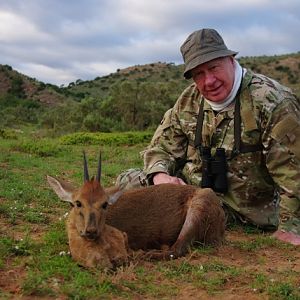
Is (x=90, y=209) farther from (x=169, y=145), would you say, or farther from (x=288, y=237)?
(x=169, y=145)

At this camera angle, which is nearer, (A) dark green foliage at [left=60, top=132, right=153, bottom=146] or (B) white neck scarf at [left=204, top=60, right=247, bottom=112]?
(B) white neck scarf at [left=204, top=60, right=247, bottom=112]

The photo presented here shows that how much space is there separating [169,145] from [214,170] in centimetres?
87

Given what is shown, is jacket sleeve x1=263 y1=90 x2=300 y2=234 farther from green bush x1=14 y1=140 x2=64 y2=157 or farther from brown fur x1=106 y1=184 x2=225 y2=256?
green bush x1=14 y1=140 x2=64 y2=157

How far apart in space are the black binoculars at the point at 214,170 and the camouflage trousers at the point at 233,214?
261 millimetres

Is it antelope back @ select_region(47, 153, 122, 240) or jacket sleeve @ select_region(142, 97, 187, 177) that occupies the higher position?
jacket sleeve @ select_region(142, 97, 187, 177)

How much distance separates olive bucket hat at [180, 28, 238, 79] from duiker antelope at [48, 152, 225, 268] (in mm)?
1476

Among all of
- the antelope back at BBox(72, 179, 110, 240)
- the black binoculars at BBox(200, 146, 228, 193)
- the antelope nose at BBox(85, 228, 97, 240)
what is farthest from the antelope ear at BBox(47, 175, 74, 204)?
the black binoculars at BBox(200, 146, 228, 193)

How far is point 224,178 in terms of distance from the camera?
7297 millimetres

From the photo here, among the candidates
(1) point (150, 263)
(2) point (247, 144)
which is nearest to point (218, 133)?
(2) point (247, 144)

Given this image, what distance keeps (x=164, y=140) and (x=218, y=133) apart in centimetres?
90

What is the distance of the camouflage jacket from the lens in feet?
22.1

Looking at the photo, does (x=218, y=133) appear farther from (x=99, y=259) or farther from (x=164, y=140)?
(x=99, y=259)

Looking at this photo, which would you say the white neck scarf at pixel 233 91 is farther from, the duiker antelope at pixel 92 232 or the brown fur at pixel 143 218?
the duiker antelope at pixel 92 232

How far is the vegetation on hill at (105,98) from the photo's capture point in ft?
84.7
